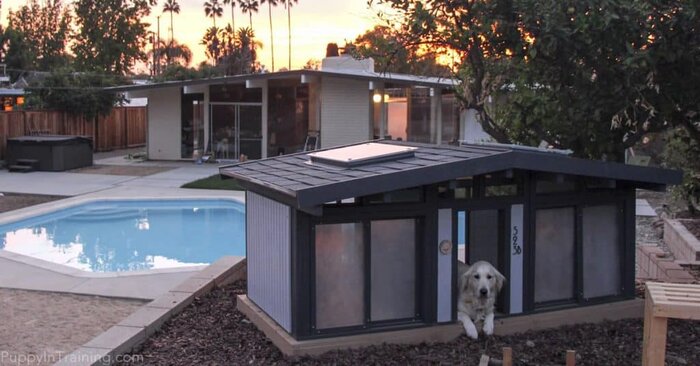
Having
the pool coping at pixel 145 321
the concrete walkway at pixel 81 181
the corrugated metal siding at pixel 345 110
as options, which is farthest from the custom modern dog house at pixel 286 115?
the pool coping at pixel 145 321

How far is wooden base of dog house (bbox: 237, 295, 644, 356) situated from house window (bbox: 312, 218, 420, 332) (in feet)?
0.47

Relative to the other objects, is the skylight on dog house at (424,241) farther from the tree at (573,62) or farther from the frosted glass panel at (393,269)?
the tree at (573,62)

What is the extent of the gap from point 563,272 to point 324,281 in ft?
7.71

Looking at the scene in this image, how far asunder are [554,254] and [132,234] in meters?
10.5

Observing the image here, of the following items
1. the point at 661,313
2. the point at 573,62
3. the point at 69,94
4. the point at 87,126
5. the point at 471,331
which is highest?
the point at 69,94

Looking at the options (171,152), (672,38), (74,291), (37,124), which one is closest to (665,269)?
(672,38)

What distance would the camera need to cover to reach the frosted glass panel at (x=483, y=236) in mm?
7188

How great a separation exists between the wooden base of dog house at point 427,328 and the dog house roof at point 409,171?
1.12 meters

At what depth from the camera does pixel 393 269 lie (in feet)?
20.2

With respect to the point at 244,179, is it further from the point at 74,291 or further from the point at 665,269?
the point at 665,269

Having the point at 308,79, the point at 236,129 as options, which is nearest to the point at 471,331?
the point at 308,79

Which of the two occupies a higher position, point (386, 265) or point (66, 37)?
point (66, 37)

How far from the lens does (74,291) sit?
8.40m

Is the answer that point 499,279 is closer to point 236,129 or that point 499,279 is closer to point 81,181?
point 81,181
